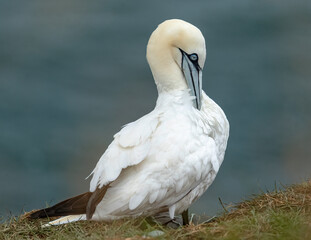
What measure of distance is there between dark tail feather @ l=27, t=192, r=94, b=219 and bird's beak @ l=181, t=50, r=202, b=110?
3.91 ft

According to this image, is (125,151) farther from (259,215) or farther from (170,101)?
(259,215)

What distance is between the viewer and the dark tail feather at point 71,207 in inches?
210

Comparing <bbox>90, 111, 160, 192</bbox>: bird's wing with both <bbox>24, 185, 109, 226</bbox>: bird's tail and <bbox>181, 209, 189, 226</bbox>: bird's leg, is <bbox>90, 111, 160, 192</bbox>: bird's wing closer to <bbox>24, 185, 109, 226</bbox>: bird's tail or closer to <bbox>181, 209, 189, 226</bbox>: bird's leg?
<bbox>24, 185, 109, 226</bbox>: bird's tail

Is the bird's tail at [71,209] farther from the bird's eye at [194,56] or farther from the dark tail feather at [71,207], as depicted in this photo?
the bird's eye at [194,56]

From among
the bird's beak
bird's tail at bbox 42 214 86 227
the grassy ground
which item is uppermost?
the bird's beak

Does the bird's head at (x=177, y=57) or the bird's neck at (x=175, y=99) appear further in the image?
the bird's head at (x=177, y=57)

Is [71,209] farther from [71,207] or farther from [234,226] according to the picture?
[234,226]

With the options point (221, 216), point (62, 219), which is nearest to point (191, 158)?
point (221, 216)

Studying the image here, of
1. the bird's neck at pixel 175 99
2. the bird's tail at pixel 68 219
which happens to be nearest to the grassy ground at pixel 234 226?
the bird's tail at pixel 68 219

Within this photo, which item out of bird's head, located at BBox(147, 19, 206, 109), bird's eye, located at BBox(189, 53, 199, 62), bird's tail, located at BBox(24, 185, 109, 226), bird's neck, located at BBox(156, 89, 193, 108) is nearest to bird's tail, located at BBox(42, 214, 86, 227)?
bird's tail, located at BBox(24, 185, 109, 226)

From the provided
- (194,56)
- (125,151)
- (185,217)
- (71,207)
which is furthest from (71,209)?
(194,56)

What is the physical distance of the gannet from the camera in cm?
513

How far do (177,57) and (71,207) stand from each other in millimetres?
1525

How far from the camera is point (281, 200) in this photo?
17.6 ft
